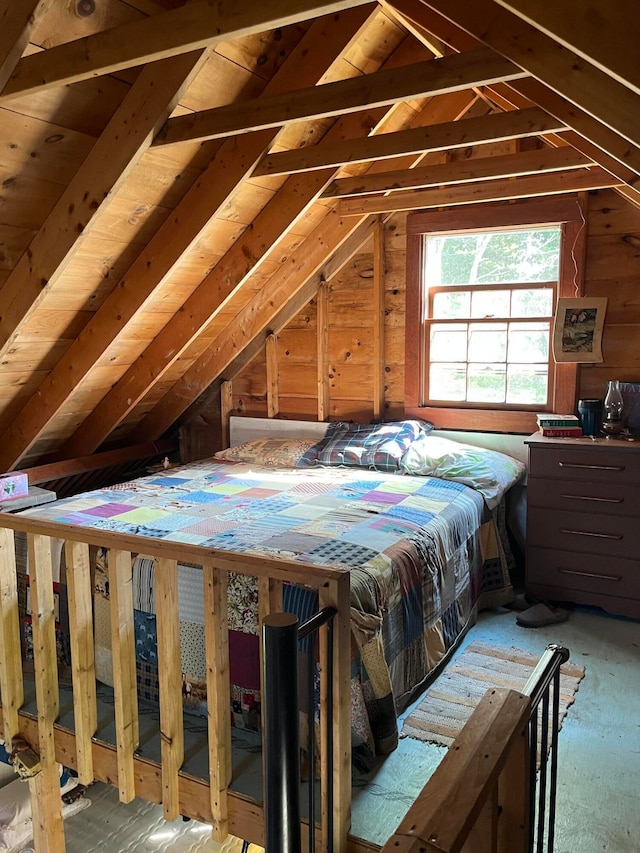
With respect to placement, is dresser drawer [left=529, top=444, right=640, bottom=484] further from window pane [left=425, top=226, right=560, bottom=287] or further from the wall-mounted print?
window pane [left=425, top=226, right=560, bottom=287]

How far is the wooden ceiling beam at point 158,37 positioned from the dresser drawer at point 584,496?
243cm

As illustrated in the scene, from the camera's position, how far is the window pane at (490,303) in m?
4.07

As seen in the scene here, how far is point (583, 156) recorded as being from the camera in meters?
2.80

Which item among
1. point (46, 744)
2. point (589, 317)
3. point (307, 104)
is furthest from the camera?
point (589, 317)

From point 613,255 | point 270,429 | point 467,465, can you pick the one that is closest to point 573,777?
point 467,465

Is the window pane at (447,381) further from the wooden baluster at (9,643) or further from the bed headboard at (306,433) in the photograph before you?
the wooden baluster at (9,643)

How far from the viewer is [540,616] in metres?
3.34

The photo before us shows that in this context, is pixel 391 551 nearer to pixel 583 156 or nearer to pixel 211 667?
pixel 211 667

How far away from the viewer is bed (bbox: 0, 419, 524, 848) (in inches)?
86.1

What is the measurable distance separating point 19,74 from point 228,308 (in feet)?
7.45

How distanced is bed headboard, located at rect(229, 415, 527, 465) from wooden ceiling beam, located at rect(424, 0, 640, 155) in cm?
271

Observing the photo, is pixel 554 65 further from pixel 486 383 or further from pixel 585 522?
pixel 486 383

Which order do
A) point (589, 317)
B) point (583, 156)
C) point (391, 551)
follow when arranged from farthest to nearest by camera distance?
point (589, 317) < point (583, 156) < point (391, 551)

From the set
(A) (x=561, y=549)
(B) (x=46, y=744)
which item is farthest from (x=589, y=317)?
(B) (x=46, y=744)
